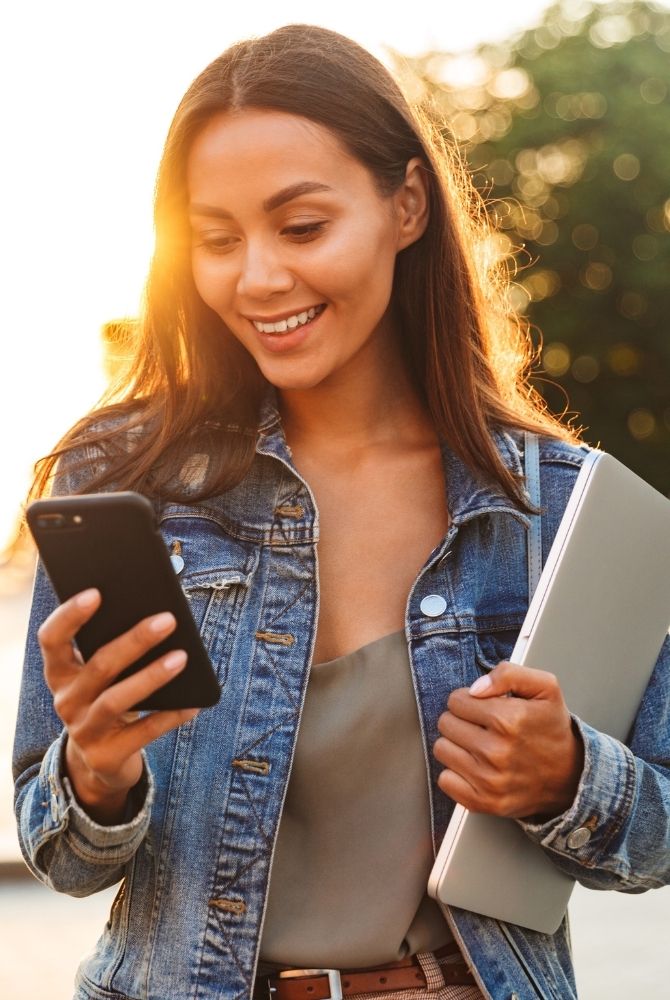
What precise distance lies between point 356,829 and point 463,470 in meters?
0.73

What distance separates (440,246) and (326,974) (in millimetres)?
1481

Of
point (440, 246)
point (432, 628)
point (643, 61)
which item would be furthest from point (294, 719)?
point (643, 61)

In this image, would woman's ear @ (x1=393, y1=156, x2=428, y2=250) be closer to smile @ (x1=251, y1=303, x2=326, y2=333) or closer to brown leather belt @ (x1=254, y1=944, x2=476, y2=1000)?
smile @ (x1=251, y1=303, x2=326, y2=333)

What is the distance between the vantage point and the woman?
2.23 metres

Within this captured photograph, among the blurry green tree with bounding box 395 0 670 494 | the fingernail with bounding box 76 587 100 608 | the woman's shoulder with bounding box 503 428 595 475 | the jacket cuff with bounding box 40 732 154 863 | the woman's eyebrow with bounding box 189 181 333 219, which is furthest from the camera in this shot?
the blurry green tree with bounding box 395 0 670 494

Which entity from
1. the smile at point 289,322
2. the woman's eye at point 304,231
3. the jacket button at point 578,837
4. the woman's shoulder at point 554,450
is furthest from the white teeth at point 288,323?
the jacket button at point 578,837

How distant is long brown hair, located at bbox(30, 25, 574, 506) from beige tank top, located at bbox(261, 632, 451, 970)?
0.46 meters

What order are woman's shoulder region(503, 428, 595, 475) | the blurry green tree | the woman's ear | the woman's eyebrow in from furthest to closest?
1. the blurry green tree
2. the woman's ear
3. woman's shoulder region(503, 428, 595, 475)
4. the woman's eyebrow

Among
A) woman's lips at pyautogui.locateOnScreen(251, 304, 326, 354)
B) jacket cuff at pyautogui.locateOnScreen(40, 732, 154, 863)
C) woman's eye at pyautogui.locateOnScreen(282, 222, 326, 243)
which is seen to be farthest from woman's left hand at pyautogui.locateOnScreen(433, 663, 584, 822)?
woman's eye at pyautogui.locateOnScreen(282, 222, 326, 243)

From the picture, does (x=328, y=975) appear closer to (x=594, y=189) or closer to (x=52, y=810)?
(x=52, y=810)

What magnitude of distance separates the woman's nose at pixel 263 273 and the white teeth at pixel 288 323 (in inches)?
2.6

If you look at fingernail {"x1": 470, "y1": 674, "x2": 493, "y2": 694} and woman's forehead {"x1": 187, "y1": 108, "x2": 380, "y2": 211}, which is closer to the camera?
fingernail {"x1": 470, "y1": 674, "x2": 493, "y2": 694}

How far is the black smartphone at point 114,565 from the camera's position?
1891mm

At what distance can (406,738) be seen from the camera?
2412 mm
